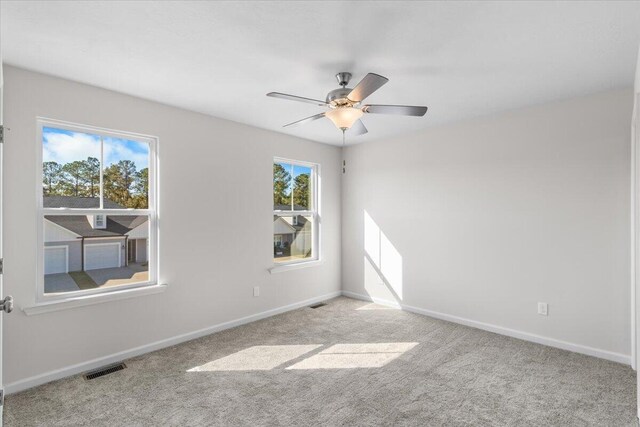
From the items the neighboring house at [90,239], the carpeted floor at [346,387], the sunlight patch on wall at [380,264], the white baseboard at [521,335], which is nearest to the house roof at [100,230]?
the neighboring house at [90,239]

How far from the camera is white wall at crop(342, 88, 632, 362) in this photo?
9.96 feet

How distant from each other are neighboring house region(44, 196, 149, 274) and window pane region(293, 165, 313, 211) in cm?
210

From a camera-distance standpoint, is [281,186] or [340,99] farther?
[281,186]

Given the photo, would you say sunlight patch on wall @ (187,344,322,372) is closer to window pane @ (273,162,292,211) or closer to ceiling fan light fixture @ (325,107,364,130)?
window pane @ (273,162,292,211)

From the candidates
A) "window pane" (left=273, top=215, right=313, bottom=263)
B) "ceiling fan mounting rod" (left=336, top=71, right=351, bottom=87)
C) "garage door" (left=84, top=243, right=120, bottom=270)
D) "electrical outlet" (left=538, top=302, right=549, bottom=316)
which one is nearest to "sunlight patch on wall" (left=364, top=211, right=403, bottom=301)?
"window pane" (left=273, top=215, right=313, bottom=263)

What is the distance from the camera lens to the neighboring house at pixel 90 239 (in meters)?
2.77

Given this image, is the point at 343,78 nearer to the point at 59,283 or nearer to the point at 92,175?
the point at 92,175

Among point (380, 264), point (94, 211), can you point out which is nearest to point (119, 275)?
point (94, 211)

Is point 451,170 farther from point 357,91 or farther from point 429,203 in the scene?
point 357,91

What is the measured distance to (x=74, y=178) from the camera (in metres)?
2.87

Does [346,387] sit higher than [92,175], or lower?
lower

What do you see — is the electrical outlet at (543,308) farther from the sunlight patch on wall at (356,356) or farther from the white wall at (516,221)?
the sunlight patch on wall at (356,356)

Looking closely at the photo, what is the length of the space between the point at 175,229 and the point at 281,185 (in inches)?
64.2

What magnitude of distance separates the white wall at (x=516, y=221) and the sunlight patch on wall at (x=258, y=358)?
74.9 inches
